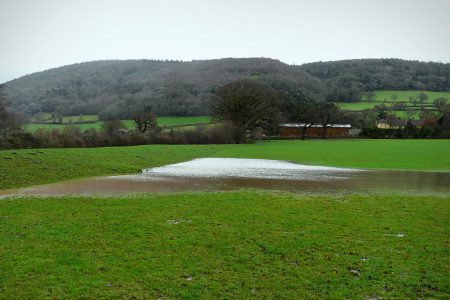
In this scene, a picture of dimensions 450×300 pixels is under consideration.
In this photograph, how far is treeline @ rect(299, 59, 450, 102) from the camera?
14562 centimetres

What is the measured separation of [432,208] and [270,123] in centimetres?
7296

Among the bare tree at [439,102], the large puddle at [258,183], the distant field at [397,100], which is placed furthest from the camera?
the distant field at [397,100]

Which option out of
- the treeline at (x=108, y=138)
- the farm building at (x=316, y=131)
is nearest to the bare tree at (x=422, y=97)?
the farm building at (x=316, y=131)

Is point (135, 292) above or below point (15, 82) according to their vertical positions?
below

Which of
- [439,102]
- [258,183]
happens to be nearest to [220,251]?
[258,183]

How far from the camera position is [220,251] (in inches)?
396

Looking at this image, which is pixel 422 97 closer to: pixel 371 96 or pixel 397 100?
pixel 397 100

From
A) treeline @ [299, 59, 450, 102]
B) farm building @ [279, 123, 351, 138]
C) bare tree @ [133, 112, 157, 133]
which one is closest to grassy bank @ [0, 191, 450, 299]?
bare tree @ [133, 112, 157, 133]

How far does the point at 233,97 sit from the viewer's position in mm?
81062

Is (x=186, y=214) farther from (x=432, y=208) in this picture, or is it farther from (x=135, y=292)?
(x=432, y=208)

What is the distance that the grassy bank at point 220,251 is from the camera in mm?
7945

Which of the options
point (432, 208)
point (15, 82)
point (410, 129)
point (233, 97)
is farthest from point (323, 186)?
point (15, 82)

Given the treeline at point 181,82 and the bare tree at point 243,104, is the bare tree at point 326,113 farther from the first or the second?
the bare tree at point 243,104

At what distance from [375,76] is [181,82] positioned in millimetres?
78268
